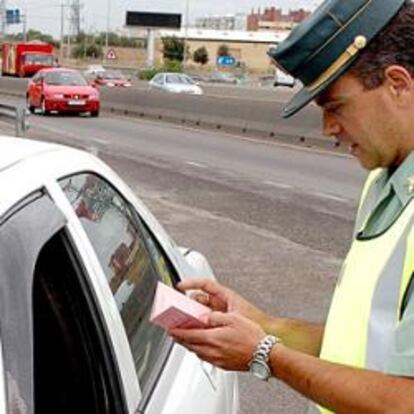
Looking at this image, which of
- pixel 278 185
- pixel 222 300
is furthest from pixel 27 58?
pixel 222 300

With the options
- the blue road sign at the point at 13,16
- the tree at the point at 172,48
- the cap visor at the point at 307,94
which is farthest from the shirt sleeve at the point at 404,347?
the tree at the point at 172,48

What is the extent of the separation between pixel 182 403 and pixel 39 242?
Result: 80cm

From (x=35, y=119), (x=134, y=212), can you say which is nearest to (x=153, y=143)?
(x=35, y=119)

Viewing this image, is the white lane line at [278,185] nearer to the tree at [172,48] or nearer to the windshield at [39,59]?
the windshield at [39,59]

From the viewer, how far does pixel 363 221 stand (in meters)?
2.21

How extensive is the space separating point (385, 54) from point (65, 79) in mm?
33136

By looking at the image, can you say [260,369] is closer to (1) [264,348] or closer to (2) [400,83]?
(1) [264,348]

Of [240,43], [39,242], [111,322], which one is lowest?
[240,43]

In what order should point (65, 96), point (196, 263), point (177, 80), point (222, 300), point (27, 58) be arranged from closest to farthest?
point (222, 300) < point (196, 263) < point (65, 96) < point (177, 80) < point (27, 58)

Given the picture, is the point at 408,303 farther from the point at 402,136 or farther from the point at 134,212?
the point at 134,212

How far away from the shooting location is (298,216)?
12.0 metres

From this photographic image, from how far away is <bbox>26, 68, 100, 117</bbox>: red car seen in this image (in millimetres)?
33375

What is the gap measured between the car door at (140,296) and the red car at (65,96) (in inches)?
1203

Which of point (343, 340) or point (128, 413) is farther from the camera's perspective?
point (128, 413)
